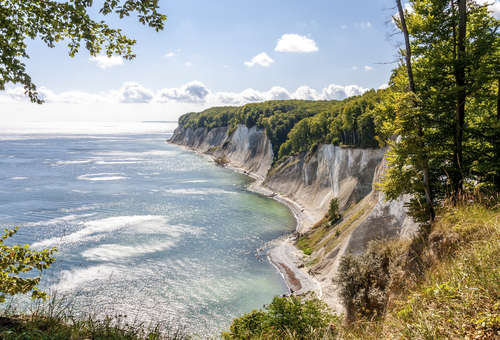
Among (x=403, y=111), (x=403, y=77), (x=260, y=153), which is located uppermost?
(x=403, y=77)

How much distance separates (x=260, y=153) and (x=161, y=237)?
64523mm

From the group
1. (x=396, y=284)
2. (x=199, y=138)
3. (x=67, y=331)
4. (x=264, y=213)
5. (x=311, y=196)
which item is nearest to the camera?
(x=67, y=331)

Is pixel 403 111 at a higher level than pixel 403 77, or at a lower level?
lower

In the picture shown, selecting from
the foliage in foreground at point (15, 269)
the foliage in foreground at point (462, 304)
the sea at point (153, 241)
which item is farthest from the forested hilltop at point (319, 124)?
the sea at point (153, 241)

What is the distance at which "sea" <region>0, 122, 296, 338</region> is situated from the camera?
27328 mm

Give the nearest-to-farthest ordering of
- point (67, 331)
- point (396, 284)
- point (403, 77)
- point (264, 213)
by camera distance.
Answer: point (67, 331) < point (396, 284) < point (403, 77) < point (264, 213)

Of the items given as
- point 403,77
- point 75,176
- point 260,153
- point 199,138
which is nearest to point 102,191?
point 75,176

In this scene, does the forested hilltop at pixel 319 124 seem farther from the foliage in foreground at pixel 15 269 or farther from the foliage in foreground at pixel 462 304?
the foliage in foreground at pixel 15 269

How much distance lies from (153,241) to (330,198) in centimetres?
3239

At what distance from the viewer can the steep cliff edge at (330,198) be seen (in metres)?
28.3

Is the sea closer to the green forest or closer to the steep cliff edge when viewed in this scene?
the steep cliff edge

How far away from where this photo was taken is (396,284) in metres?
12.2

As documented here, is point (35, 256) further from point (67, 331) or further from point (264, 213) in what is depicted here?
point (264, 213)

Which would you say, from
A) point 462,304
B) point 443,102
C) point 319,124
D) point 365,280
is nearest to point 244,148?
point 319,124
